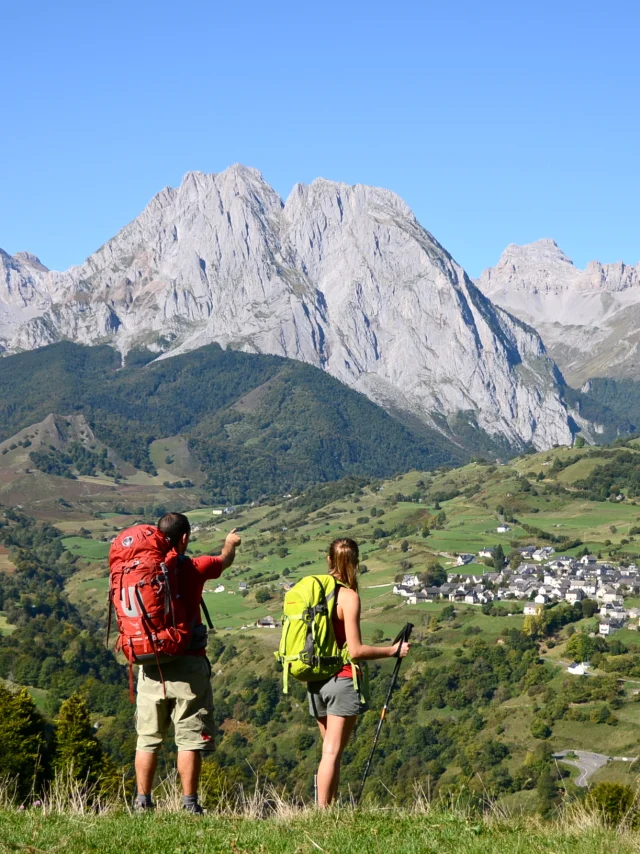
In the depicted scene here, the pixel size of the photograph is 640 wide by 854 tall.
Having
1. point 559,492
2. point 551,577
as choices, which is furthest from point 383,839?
point 559,492

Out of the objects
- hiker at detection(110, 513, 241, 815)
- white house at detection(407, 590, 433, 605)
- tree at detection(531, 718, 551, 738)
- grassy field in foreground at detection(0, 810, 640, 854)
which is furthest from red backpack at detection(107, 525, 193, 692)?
white house at detection(407, 590, 433, 605)

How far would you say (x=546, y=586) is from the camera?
395 ft

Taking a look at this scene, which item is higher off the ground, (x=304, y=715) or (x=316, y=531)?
(x=316, y=531)

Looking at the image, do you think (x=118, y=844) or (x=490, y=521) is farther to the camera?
(x=490, y=521)

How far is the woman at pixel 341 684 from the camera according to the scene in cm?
1098

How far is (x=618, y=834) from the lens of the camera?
9047 mm

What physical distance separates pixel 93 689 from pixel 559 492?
385 ft

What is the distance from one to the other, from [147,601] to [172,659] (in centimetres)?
81

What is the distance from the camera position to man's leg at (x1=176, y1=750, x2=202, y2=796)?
10867mm

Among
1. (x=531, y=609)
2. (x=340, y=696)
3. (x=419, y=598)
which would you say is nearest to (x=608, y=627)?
(x=531, y=609)

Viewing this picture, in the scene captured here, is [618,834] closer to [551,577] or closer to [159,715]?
[159,715]

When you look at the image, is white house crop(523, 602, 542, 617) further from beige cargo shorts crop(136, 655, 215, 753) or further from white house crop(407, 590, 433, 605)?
beige cargo shorts crop(136, 655, 215, 753)

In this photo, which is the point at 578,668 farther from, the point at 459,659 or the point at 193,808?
the point at 193,808

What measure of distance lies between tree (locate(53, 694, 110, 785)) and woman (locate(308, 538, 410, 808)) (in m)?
19.3
